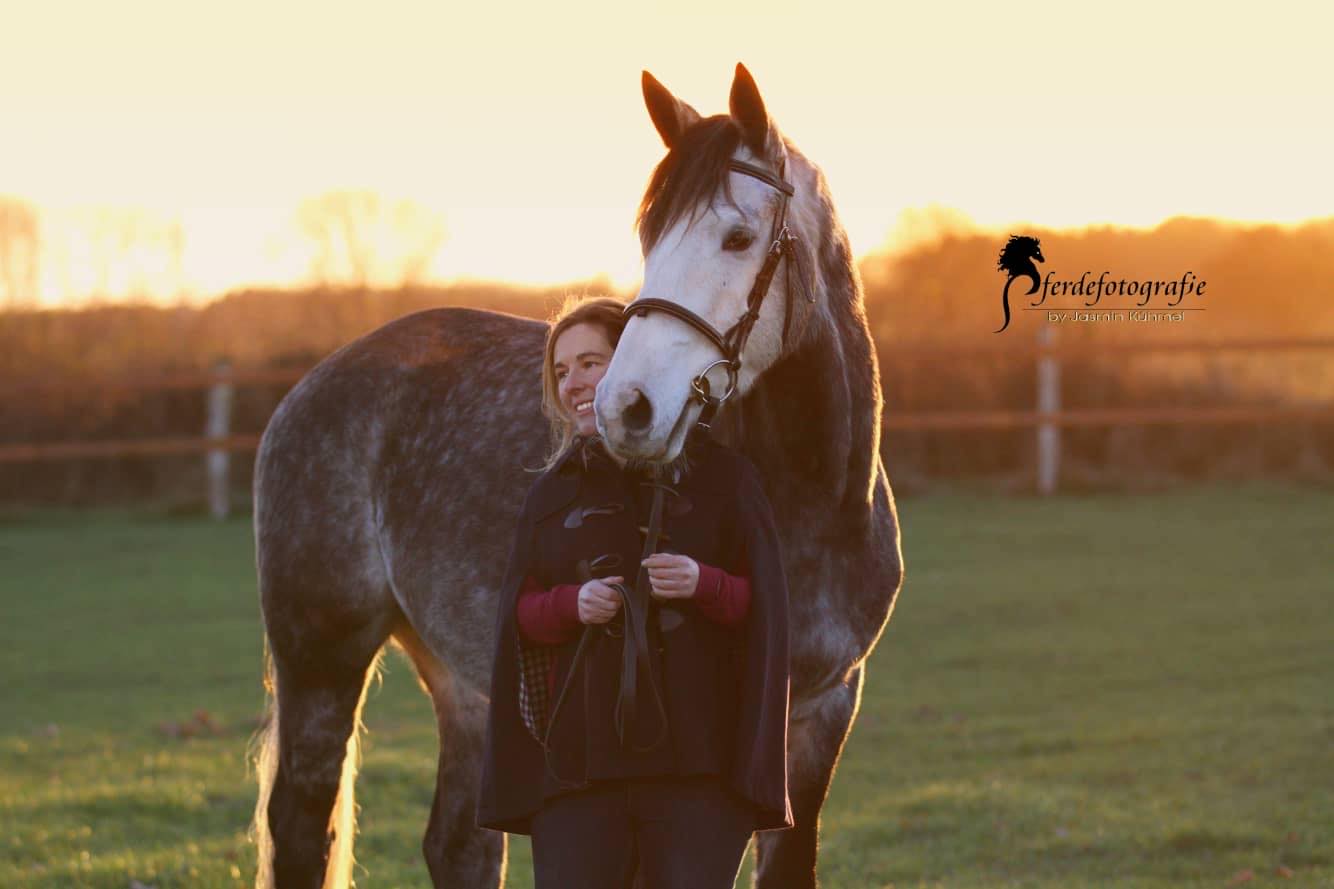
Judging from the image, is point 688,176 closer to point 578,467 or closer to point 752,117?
point 752,117

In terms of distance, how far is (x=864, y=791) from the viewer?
6.00 meters

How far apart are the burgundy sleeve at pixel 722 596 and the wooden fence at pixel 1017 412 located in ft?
36.3

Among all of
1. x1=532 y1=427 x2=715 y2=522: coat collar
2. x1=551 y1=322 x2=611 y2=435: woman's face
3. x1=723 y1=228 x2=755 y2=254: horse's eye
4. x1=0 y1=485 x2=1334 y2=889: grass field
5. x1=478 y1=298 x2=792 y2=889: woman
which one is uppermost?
x1=723 y1=228 x2=755 y2=254: horse's eye

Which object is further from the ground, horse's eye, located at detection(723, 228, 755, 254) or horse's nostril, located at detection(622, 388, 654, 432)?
horse's eye, located at detection(723, 228, 755, 254)

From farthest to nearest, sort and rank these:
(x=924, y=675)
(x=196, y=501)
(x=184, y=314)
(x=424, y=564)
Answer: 1. (x=184, y=314)
2. (x=196, y=501)
3. (x=924, y=675)
4. (x=424, y=564)

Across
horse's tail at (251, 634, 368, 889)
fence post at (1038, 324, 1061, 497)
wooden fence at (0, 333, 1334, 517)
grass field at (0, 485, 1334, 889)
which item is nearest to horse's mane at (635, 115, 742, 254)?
horse's tail at (251, 634, 368, 889)

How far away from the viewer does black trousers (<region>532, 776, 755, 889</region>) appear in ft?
8.25

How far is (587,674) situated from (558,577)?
188 mm

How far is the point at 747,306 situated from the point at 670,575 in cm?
57

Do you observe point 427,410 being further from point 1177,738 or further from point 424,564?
point 1177,738

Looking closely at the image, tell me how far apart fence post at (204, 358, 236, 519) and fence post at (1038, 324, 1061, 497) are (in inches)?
331

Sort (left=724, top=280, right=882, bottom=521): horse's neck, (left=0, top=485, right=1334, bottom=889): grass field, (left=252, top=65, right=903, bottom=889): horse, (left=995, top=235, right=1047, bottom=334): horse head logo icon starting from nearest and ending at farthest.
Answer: (left=252, top=65, right=903, bottom=889): horse, (left=724, top=280, right=882, bottom=521): horse's neck, (left=0, top=485, right=1334, bottom=889): grass field, (left=995, top=235, right=1047, bottom=334): horse head logo icon

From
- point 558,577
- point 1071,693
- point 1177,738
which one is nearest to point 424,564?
point 558,577

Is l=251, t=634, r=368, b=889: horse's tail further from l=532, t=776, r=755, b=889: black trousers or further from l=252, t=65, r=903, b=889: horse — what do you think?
l=532, t=776, r=755, b=889: black trousers
